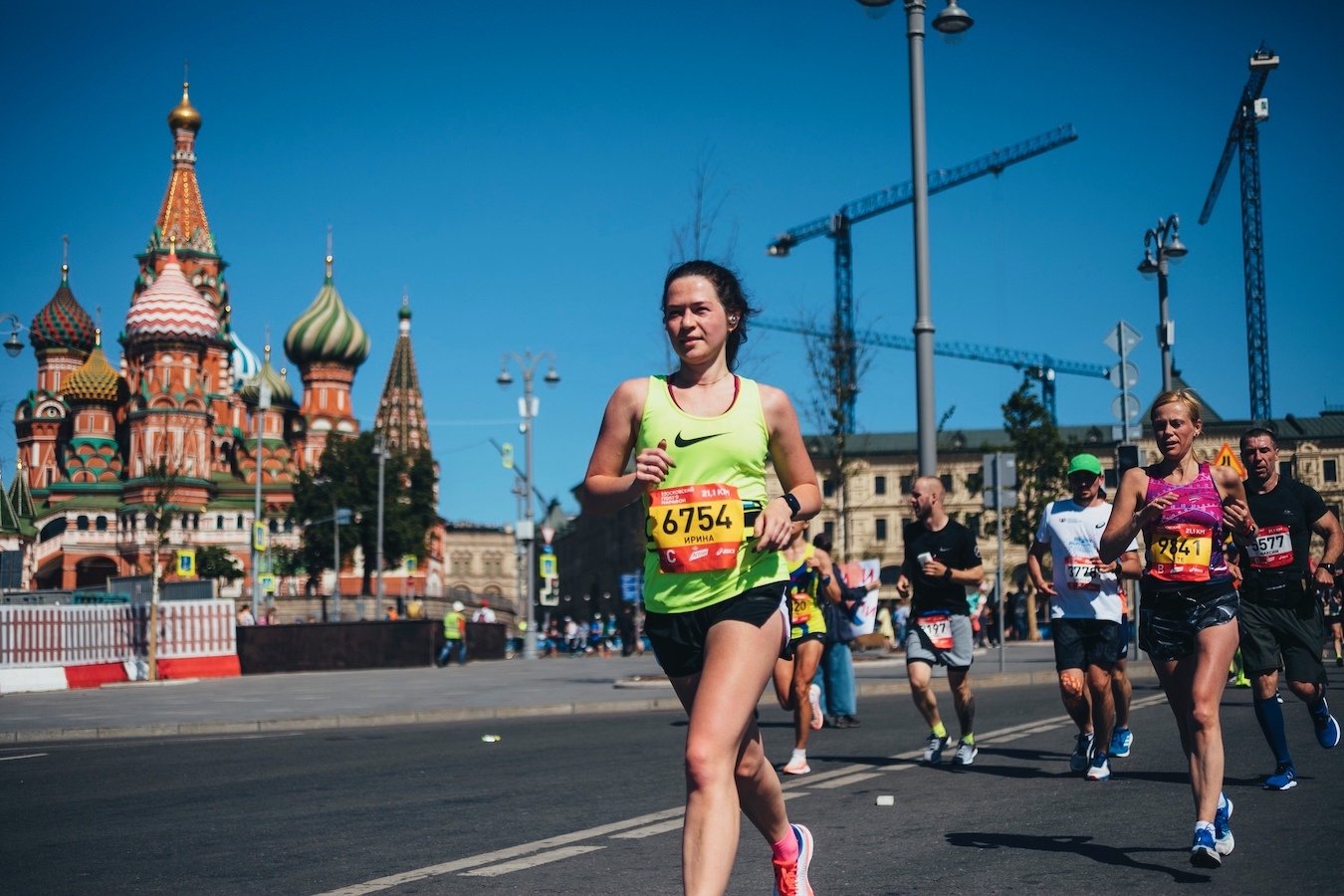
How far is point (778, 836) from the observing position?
476cm

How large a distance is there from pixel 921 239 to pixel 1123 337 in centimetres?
850

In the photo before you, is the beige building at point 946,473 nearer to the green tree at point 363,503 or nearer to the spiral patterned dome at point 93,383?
the green tree at point 363,503

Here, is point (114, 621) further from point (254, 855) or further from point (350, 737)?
point (254, 855)

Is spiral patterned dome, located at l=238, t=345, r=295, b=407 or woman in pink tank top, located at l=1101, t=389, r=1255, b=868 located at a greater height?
spiral patterned dome, located at l=238, t=345, r=295, b=407

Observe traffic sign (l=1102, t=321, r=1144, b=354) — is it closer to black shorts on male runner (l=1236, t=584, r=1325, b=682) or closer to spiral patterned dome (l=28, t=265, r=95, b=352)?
black shorts on male runner (l=1236, t=584, r=1325, b=682)

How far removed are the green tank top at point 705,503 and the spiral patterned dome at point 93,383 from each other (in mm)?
117621

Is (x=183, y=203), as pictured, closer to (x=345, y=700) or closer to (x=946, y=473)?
(x=946, y=473)

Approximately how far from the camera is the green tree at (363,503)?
310 ft

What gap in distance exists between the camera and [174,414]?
109812 millimetres

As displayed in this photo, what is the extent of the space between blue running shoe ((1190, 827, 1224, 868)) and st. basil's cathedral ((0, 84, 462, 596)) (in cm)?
10034

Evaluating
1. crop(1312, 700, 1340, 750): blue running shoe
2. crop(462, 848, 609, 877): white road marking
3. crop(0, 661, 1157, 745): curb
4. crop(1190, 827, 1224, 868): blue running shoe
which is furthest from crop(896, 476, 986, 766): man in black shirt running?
crop(1190, 827, 1224, 868): blue running shoe

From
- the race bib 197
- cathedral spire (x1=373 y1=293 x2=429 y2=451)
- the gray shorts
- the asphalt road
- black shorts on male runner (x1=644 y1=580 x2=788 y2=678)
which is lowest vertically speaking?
the asphalt road

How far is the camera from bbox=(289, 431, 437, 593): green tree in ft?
310

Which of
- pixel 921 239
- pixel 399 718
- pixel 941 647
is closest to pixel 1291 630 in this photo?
pixel 941 647
